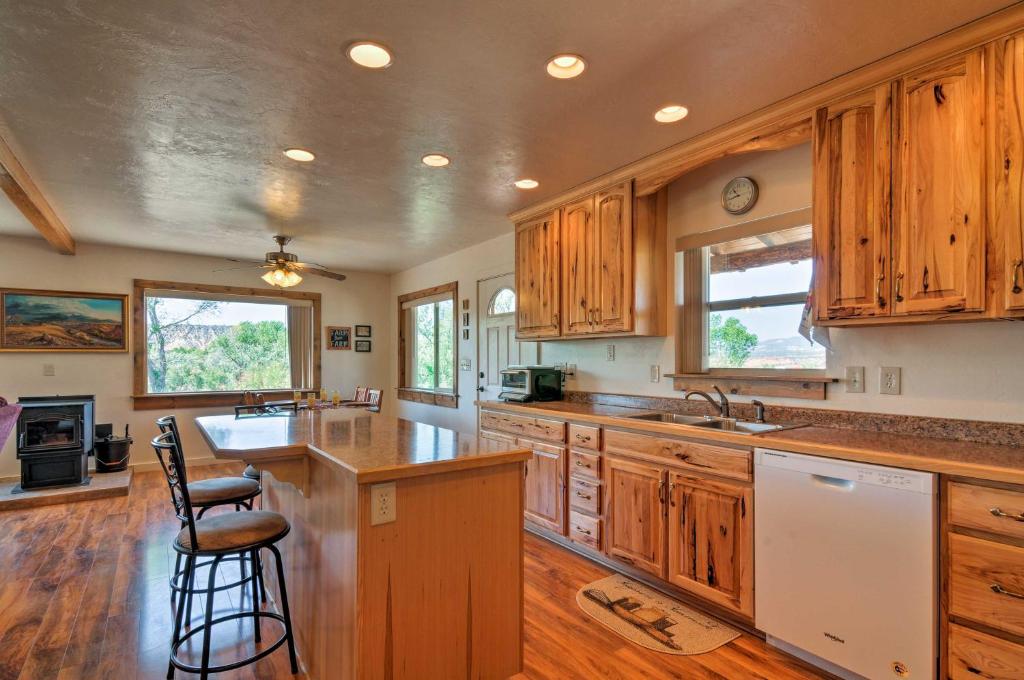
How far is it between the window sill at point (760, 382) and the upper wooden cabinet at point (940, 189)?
653 mm

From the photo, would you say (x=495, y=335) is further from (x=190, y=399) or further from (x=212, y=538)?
(x=190, y=399)

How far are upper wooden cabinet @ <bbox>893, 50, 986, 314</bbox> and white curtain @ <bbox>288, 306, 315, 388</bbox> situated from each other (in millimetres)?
6408

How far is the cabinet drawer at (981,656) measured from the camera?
164 cm

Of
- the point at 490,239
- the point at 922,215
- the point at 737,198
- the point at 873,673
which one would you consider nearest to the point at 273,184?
the point at 490,239

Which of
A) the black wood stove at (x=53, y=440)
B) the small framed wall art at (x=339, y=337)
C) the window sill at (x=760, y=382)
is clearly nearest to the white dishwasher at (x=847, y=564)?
the window sill at (x=760, y=382)

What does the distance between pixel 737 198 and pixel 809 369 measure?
106 centimetres

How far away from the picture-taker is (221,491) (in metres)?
2.47

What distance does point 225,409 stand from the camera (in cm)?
629

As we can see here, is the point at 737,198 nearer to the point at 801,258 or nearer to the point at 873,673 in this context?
the point at 801,258

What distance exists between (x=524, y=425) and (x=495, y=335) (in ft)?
5.53

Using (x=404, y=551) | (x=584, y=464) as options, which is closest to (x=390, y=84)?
(x=404, y=551)

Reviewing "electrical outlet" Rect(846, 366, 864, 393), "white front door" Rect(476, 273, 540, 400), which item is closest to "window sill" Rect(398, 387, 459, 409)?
"white front door" Rect(476, 273, 540, 400)

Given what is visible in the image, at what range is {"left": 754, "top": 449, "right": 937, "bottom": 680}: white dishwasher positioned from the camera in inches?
71.8

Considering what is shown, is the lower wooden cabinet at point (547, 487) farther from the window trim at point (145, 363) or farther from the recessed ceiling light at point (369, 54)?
the window trim at point (145, 363)
